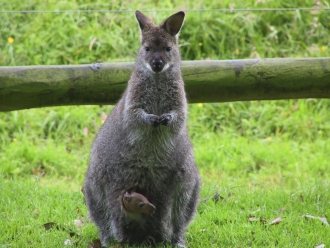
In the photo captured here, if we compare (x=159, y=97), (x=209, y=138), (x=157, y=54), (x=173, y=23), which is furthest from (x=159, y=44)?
(x=209, y=138)

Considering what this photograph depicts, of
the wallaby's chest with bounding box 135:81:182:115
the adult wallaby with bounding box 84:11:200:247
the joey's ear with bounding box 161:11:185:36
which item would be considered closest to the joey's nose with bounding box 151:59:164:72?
the adult wallaby with bounding box 84:11:200:247

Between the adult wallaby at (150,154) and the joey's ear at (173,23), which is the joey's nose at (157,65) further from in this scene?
the joey's ear at (173,23)

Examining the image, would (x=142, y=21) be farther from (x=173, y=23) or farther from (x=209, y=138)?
(x=209, y=138)

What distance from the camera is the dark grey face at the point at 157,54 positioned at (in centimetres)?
424

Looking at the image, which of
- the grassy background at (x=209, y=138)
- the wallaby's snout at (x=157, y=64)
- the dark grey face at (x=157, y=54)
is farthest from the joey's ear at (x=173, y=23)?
the grassy background at (x=209, y=138)

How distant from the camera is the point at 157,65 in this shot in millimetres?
4227

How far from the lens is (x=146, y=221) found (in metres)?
4.37

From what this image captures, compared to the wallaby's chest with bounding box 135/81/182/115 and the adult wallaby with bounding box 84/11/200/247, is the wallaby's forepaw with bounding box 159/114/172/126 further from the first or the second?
the wallaby's chest with bounding box 135/81/182/115

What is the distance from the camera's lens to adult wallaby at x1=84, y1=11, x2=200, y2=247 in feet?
14.0

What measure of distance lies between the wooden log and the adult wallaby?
0.47 meters

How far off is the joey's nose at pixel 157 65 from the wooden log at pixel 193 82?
Result: 0.65 metres

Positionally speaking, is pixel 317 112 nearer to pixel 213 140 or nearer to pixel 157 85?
pixel 213 140

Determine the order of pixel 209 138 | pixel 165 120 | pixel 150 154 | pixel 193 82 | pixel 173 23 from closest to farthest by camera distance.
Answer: pixel 165 120, pixel 150 154, pixel 173 23, pixel 193 82, pixel 209 138

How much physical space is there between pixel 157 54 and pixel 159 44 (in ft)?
0.30
